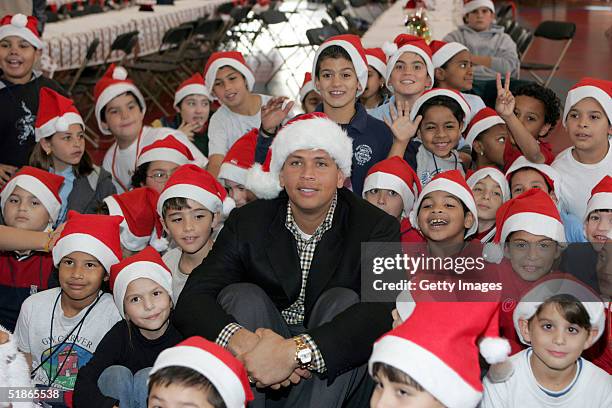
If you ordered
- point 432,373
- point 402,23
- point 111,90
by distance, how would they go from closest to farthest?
point 432,373 < point 111,90 < point 402,23

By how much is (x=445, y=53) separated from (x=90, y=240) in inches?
115

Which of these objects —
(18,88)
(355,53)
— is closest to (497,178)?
(355,53)

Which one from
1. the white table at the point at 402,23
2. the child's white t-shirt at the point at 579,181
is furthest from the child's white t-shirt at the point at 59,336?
the white table at the point at 402,23

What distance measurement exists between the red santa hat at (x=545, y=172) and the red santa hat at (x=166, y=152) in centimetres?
171

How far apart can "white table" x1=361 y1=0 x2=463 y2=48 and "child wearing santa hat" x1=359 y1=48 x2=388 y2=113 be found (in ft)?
5.30

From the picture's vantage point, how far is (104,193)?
4.20 metres

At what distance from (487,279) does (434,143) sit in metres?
1.22

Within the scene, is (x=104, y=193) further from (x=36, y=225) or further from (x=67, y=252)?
(x=67, y=252)

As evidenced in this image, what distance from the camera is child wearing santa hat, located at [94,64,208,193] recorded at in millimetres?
4664

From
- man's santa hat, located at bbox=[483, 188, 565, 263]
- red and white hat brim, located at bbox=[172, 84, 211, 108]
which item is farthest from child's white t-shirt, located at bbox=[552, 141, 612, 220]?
red and white hat brim, located at bbox=[172, 84, 211, 108]

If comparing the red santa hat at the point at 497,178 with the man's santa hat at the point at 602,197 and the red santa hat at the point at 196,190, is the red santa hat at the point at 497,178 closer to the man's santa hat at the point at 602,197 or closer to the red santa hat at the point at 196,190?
the man's santa hat at the point at 602,197

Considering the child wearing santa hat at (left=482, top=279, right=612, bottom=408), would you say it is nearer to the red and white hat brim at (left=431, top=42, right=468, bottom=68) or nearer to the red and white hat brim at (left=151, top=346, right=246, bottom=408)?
the red and white hat brim at (left=151, top=346, right=246, bottom=408)

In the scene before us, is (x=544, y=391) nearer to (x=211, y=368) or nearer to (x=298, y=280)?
(x=298, y=280)

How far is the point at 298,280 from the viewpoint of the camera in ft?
9.32
